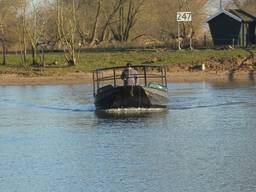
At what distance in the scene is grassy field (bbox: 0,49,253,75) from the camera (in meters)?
56.6

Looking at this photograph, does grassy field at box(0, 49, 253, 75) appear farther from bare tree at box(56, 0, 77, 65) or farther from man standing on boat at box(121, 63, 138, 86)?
man standing on boat at box(121, 63, 138, 86)

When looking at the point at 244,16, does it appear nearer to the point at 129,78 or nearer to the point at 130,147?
the point at 129,78

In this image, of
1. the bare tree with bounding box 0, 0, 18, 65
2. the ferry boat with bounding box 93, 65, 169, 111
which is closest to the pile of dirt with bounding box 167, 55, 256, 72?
the bare tree with bounding box 0, 0, 18, 65

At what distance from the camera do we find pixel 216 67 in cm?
5731

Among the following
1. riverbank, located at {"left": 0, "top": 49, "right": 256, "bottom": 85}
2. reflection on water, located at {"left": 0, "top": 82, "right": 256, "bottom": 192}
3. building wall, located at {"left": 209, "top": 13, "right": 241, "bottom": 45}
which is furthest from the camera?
building wall, located at {"left": 209, "top": 13, "right": 241, "bottom": 45}

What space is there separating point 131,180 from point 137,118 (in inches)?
518

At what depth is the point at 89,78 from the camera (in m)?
54.1

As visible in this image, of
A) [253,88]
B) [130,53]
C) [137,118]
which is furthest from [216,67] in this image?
[137,118]

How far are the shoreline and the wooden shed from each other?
11.1 m

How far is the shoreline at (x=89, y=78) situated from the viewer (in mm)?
52656

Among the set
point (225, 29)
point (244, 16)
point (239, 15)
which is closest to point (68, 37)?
point (225, 29)

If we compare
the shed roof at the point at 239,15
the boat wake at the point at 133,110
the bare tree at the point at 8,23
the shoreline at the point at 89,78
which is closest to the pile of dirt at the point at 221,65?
the shoreline at the point at 89,78

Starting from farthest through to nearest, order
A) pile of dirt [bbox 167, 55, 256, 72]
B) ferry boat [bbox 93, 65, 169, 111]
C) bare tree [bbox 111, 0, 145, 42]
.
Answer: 1. bare tree [bbox 111, 0, 145, 42]
2. pile of dirt [bbox 167, 55, 256, 72]
3. ferry boat [bbox 93, 65, 169, 111]

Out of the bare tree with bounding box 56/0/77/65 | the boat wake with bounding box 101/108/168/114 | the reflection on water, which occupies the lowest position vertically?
the reflection on water
